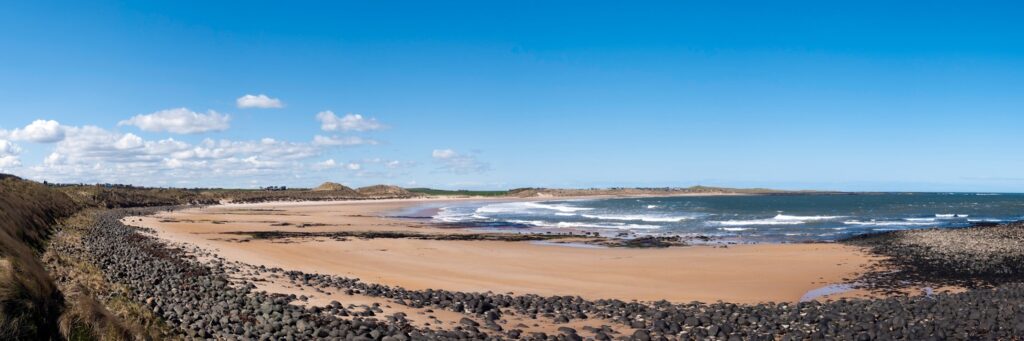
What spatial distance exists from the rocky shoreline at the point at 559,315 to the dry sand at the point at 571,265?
201 centimetres

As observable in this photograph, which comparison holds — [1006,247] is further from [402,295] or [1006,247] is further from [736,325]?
[402,295]

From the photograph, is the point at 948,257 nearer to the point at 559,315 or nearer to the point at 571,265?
the point at 571,265

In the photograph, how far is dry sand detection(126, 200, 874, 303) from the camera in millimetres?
16172

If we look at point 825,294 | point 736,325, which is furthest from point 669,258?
point 736,325

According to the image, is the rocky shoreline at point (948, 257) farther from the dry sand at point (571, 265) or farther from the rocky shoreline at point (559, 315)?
the rocky shoreline at point (559, 315)

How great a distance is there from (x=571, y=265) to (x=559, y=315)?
9.29m

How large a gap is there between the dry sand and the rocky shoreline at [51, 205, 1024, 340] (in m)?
2.01

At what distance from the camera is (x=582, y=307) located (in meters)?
12.8

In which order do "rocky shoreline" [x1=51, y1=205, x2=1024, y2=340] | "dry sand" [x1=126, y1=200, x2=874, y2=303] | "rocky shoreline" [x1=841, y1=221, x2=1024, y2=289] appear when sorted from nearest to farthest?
"rocky shoreline" [x1=51, y1=205, x2=1024, y2=340]
"dry sand" [x1=126, y1=200, x2=874, y2=303]
"rocky shoreline" [x1=841, y1=221, x2=1024, y2=289]

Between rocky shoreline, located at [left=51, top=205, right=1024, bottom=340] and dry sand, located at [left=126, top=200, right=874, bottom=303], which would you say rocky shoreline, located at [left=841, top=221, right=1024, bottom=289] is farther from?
rocky shoreline, located at [left=51, top=205, right=1024, bottom=340]

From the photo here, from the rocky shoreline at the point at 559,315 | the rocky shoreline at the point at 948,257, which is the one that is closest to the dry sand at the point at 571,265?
the rocky shoreline at the point at 948,257

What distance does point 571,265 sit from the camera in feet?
70.0

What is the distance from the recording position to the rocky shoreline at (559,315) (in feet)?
33.8

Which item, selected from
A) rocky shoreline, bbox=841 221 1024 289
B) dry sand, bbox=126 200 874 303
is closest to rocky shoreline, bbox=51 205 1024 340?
dry sand, bbox=126 200 874 303
